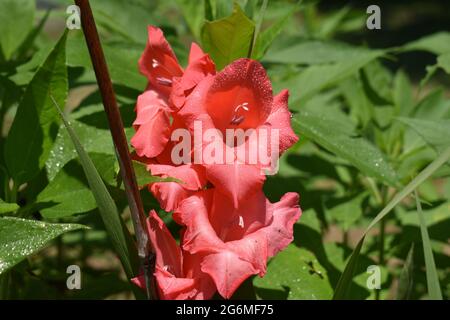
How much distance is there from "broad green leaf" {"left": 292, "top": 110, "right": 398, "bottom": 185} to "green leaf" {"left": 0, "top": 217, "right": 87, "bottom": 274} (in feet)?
1.47

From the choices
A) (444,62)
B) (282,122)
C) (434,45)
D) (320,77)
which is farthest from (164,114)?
(434,45)

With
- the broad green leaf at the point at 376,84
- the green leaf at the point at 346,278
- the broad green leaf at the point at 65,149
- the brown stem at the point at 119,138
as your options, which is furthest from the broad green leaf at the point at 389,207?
the broad green leaf at the point at 376,84

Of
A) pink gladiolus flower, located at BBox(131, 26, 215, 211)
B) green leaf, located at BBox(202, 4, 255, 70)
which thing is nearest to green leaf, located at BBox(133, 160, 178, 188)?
pink gladiolus flower, located at BBox(131, 26, 215, 211)

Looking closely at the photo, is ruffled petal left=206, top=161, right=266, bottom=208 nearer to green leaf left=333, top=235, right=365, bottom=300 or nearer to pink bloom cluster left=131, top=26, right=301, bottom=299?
pink bloom cluster left=131, top=26, right=301, bottom=299

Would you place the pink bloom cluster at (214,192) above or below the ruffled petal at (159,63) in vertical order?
below

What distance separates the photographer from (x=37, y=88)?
1.06m

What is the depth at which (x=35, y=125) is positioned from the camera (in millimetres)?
1084

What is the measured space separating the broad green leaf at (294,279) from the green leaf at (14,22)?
0.68m

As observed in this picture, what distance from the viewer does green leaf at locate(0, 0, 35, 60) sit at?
1.46 meters

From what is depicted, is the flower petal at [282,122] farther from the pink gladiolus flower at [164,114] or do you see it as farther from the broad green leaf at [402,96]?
the broad green leaf at [402,96]

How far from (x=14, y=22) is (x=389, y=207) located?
0.94m

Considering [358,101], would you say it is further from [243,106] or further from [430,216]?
[243,106]

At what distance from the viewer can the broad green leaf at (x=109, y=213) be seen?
815mm
